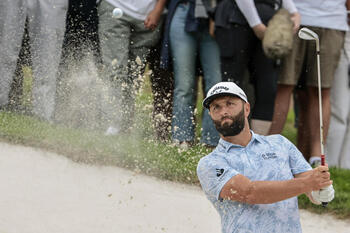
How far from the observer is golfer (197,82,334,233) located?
316cm

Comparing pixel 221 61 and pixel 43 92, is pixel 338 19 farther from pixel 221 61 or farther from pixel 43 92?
pixel 43 92

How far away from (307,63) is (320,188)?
273cm

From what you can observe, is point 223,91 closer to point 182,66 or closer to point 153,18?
point 182,66

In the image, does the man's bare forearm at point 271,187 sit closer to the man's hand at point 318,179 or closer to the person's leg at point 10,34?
the man's hand at point 318,179

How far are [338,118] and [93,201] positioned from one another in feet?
6.96

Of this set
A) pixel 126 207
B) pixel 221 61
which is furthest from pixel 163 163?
pixel 221 61

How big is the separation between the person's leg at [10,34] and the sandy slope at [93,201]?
2.18ft

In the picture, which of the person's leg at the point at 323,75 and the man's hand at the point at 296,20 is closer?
the man's hand at the point at 296,20

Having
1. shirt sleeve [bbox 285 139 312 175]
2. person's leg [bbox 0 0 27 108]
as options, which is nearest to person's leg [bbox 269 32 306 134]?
person's leg [bbox 0 0 27 108]

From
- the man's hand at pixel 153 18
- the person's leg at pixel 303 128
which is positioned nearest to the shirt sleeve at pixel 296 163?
the man's hand at pixel 153 18

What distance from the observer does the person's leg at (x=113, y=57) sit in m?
5.51

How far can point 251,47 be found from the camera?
553cm

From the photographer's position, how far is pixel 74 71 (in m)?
5.73

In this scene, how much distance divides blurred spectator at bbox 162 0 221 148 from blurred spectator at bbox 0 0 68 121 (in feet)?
2.66
